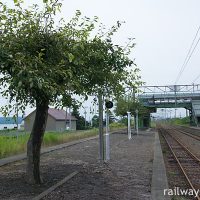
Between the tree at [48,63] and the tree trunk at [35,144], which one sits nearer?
the tree at [48,63]

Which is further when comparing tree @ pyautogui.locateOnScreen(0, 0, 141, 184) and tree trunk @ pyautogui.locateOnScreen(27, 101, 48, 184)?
tree trunk @ pyautogui.locateOnScreen(27, 101, 48, 184)

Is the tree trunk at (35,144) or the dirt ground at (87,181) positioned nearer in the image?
the dirt ground at (87,181)

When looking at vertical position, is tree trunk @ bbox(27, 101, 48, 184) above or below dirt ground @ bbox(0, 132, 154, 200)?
above

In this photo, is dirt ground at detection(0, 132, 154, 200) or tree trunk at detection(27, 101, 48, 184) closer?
dirt ground at detection(0, 132, 154, 200)

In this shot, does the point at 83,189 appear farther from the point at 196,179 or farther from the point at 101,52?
the point at 196,179

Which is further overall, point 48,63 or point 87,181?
point 87,181

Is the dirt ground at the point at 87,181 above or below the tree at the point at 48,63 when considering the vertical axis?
below

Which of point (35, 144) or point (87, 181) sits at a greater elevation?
point (35, 144)

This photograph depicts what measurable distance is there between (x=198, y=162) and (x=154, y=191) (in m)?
10.2

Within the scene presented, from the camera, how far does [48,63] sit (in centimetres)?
985

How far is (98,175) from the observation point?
14.0m

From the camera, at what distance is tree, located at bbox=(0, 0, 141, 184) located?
8766mm

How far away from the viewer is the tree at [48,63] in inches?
345

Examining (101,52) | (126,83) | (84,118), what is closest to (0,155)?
(126,83)
